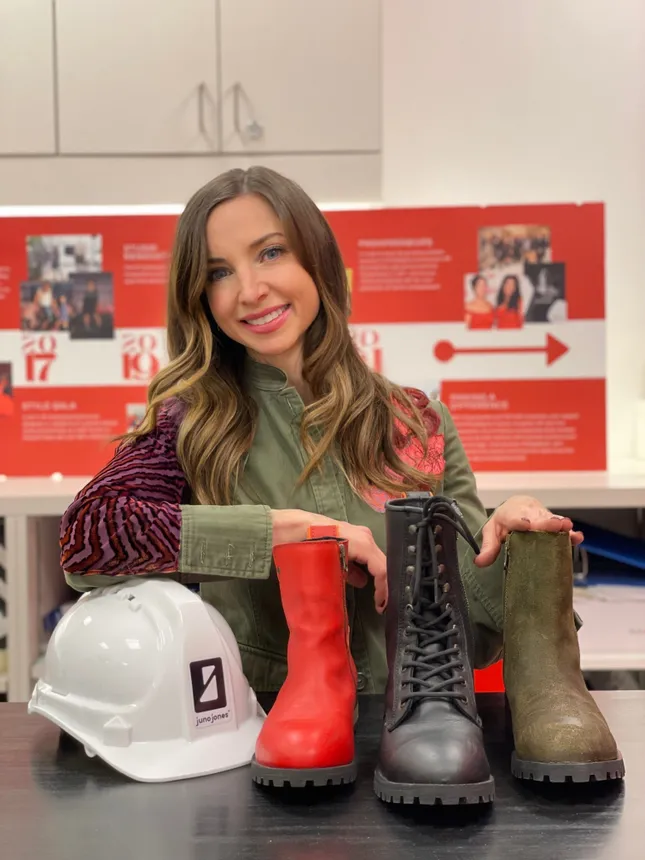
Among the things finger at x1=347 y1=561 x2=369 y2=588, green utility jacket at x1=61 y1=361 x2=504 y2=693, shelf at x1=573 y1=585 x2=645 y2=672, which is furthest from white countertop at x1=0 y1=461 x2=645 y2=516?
finger at x1=347 y1=561 x2=369 y2=588

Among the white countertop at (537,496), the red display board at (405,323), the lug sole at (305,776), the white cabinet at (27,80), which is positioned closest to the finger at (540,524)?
the lug sole at (305,776)

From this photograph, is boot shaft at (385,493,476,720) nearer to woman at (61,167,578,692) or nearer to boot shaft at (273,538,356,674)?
boot shaft at (273,538,356,674)

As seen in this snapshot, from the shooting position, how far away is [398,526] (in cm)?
84

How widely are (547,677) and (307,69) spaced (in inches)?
73.3

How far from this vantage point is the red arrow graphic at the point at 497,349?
259cm

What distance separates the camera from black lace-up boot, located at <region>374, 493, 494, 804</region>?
0.72 m

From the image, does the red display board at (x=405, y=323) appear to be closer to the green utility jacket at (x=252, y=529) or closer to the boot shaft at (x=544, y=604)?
the green utility jacket at (x=252, y=529)

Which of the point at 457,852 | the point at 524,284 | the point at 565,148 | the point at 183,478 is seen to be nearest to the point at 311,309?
the point at 183,478

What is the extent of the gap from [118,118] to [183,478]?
1.37 metres

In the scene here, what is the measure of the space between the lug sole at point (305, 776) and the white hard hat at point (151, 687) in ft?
0.24

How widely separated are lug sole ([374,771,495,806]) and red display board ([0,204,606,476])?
1930 mm

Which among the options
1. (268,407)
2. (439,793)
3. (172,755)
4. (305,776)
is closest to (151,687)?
(172,755)

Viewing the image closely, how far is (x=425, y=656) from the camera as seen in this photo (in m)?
0.81

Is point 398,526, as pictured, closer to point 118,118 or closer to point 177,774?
point 177,774
